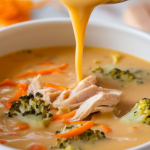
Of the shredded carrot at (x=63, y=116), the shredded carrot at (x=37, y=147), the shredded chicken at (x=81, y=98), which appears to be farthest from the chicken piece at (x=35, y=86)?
the shredded carrot at (x=37, y=147)

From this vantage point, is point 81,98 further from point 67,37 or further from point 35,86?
point 67,37

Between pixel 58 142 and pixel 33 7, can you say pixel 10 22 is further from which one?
pixel 58 142

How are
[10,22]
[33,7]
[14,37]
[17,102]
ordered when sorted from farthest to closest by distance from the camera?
[33,7], [10,22], [14,37], [17,102]

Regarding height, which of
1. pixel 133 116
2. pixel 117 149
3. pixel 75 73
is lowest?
pixel 117 149

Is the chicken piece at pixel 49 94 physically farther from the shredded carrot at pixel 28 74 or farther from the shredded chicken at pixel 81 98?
the shredded carrot at pixel 28 74

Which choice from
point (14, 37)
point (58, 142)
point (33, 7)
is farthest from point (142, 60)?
point (33, 7)

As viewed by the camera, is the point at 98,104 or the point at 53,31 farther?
the point at 53,31

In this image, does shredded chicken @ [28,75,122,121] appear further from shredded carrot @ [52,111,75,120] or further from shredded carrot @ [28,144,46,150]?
shredded carrot @ [28,144,46,150]
